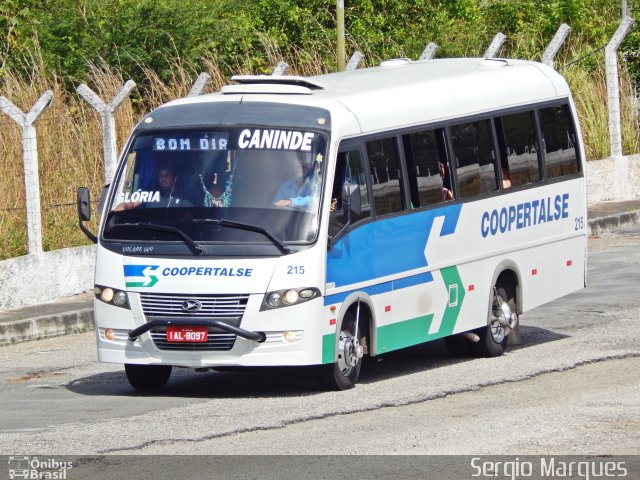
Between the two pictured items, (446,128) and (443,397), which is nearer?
(443,397)

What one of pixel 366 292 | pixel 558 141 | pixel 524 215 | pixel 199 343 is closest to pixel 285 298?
pixel 199 343

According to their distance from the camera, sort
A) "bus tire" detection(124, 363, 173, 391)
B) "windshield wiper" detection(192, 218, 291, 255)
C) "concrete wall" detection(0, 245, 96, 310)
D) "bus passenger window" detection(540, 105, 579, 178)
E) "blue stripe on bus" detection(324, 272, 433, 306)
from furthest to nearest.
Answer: "concrete wall" detection(0, 245, 96, 310), "bus passenger window" detection(540, 105, 579, 178), "bus tire" detection(124, 363, 173, 391), "blue stripe on bus" detection(324, 272, 433, 306), "windshield wiper" detection(192, 218, 291, 255)

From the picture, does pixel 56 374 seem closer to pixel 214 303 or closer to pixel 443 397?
pixel 214 303

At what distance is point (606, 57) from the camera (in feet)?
86.0

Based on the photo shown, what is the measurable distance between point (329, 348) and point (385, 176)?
5.56 feet

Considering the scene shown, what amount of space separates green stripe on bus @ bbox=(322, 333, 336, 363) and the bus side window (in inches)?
30.5

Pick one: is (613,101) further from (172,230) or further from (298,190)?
(172,230)

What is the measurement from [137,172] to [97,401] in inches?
70.8

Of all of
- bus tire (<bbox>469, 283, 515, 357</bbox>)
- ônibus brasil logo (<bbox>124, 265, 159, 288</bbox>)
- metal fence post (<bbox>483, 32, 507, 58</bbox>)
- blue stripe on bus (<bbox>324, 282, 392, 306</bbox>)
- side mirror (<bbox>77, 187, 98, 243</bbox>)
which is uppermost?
side mirror (<bbox>77, 187, 98, 243</bbox>)

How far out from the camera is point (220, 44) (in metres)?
26.9

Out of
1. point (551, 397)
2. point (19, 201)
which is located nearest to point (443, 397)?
point (551, 397)

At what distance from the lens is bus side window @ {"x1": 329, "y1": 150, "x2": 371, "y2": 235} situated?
38.6ft

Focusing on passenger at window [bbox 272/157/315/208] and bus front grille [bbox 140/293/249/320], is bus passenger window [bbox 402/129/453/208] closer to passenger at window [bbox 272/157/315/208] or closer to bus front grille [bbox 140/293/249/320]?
passenger at window [bbox 272/157/315/208]

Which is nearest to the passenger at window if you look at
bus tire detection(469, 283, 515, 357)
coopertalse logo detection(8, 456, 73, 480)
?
bus tire detection(469, 283, 515, 357)
